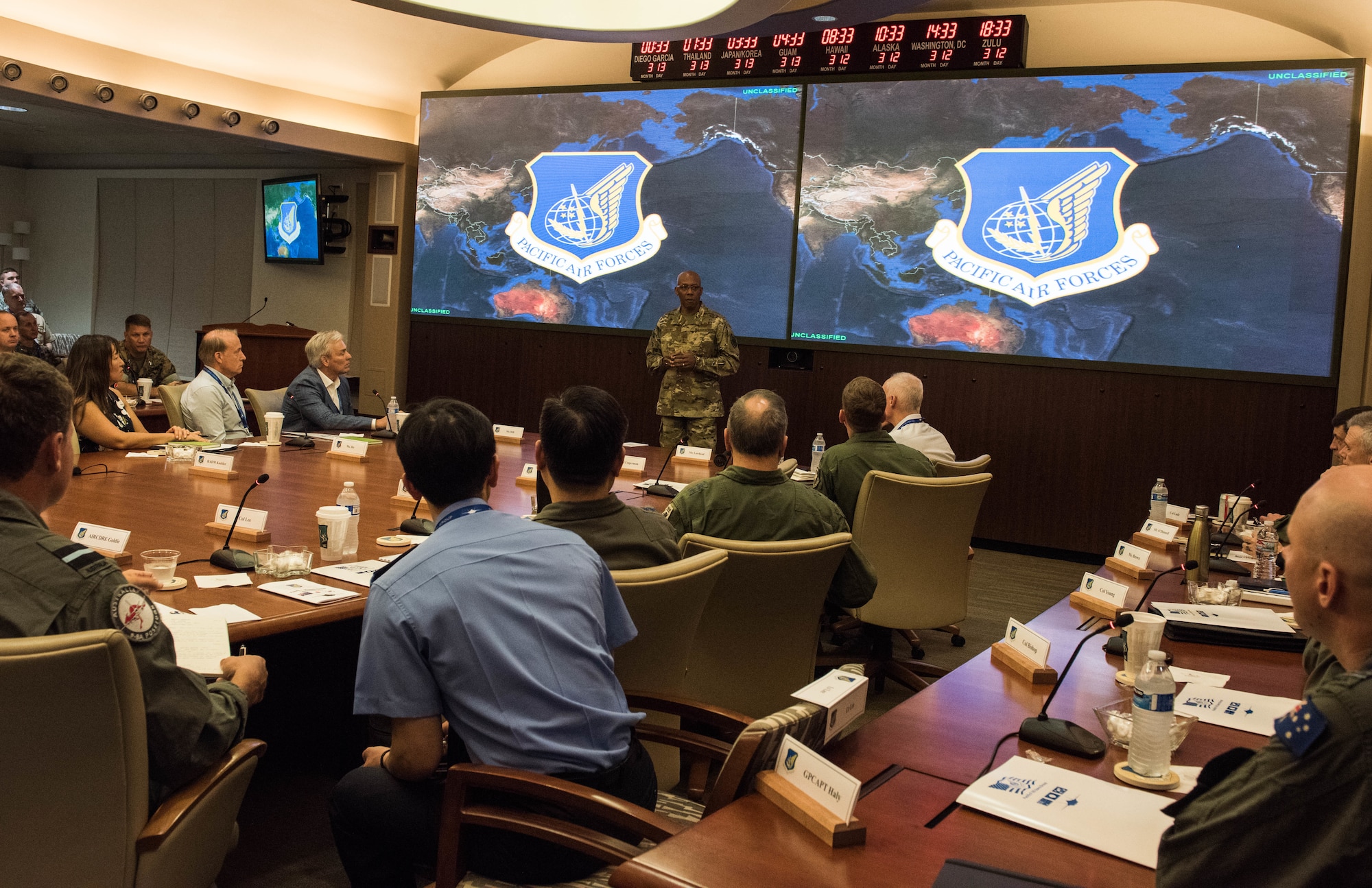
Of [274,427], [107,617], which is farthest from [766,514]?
[274,427]

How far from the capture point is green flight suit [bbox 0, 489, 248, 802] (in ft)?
5.29

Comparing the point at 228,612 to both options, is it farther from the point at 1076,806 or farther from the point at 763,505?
the point at 1076,806

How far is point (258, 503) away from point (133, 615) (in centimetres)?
210

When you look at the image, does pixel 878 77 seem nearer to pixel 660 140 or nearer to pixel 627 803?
pixel 660 140

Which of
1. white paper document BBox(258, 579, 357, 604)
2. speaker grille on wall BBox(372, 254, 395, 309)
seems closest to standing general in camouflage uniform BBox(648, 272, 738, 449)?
speaker grille on wall BBox(372, 254, 395, 309)

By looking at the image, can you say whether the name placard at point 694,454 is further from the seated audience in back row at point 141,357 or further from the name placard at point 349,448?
the seated audience in back row at point 141,357

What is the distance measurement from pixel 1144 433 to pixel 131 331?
722 centimetres

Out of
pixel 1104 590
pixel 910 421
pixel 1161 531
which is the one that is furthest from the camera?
pixel 910 421

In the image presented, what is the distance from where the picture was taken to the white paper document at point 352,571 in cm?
269

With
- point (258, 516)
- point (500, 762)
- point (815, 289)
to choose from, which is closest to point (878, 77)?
point (815, 289)

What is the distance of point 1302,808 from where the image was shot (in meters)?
1.17

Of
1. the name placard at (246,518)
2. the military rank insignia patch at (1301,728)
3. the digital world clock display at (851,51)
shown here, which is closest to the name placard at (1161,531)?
the military rank insignia patch at (1301,728)

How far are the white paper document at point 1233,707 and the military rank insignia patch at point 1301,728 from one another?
0.84 meters

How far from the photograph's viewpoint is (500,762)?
1808 mm
